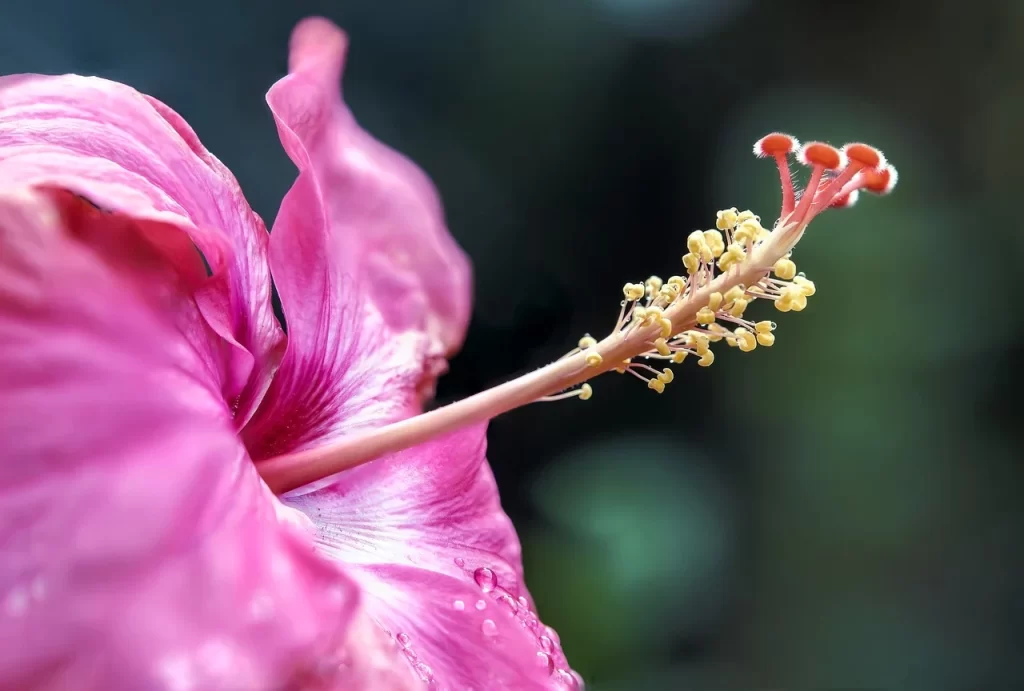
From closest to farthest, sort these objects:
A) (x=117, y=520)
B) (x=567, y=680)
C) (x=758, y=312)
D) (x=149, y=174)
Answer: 1. (x=117, y=520)
2. (x=149, y=174)
3. (x=567, y=680)
4. (x=758, y=312)

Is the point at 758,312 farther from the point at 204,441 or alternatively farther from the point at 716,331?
the point at 204,441

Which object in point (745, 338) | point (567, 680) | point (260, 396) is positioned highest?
point (745, 338)

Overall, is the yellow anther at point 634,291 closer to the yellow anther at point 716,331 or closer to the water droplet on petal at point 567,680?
the yellow anther at point 716,331

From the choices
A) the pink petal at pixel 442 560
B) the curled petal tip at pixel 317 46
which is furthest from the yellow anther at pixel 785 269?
the curled petal tip at pixel 317 46

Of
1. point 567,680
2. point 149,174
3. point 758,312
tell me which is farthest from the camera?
point 758,312

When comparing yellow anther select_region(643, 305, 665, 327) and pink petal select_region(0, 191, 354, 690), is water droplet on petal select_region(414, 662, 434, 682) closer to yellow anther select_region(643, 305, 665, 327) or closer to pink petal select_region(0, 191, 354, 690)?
pink petal select_region(0, 191, 354, 690)

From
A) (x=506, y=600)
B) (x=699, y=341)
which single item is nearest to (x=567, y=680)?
(x=506, y=600)

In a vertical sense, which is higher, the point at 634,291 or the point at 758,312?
the point at 634,291
